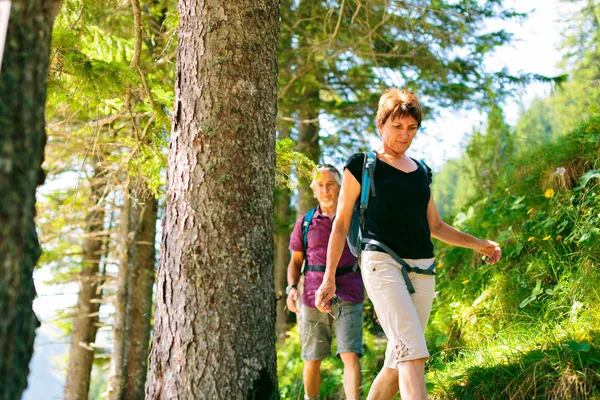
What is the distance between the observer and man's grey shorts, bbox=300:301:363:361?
16.7ft

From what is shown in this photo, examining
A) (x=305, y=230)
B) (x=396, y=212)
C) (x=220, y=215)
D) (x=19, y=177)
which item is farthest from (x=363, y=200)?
(x=19, y=177)

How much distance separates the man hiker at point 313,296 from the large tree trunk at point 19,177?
3278 mm

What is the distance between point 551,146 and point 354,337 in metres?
3.85

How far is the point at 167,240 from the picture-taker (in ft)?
11.9

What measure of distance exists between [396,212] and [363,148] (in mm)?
6770

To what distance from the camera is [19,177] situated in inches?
79.5

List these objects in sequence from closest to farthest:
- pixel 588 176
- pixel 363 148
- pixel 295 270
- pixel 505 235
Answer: pixel 295 270 → pixel 588 176 → pixel 505 235 → pixel 363 148

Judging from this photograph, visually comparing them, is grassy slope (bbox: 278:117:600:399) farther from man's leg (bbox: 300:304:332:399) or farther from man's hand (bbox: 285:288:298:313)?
man's hand (bbox: 285:288:298:313)

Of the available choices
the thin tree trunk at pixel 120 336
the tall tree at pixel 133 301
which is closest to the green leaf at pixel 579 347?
the tall tree at pixel 133 301

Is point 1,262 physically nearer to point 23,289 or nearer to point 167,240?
point 23,289

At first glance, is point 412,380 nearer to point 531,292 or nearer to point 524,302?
point 524,302

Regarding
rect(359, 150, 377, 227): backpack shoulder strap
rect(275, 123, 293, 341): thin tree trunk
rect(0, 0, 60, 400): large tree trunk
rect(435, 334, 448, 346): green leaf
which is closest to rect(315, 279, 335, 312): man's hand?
rect(359, 150, 377, 227): backpack shoulder strap

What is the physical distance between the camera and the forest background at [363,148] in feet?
15.3

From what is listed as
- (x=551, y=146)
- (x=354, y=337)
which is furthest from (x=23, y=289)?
(x=551, y=146)
